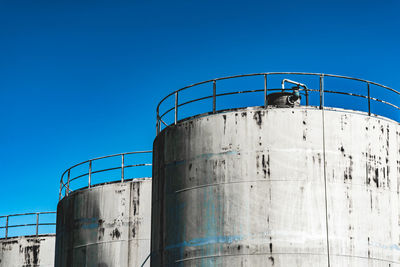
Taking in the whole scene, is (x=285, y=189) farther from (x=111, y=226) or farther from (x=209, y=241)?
(x=111, y=226)

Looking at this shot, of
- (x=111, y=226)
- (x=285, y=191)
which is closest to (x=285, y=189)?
(x=285, y=191)

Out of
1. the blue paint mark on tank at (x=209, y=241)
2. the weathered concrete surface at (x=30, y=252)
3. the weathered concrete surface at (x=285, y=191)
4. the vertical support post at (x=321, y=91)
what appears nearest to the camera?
the weathered concrete surface at (x=285, y=191)

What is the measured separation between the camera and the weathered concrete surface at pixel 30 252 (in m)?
27.9

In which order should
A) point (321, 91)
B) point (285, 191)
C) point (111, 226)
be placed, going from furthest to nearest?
point (111, 226), point (321, 91), point (285, 191)

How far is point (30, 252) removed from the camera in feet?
91.8

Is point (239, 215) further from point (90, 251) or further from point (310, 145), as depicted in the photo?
point (90, 251)

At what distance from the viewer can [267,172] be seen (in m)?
14.0

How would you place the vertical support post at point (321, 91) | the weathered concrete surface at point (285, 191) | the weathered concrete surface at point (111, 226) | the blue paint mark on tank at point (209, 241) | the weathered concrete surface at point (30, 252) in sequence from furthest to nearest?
the weathered concrete surface at point (30, 252) → the weathered concrete surface at point (111, 226) → the vertical support post at point (321, 91) → the blue paint mark on tank at point (209, 241) → the weathered concrete surface at point (285, 191)

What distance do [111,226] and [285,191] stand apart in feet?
28.0

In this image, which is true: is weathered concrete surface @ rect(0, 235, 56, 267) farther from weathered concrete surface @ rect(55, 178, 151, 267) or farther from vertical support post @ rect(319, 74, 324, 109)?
vertical support post @ rect(319, 74, 324, 109)

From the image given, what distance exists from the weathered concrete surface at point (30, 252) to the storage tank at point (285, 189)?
1379 centimetres

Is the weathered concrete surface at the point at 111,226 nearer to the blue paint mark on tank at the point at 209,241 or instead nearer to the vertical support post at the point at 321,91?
the blue paint mark on tank at the point at 209,241

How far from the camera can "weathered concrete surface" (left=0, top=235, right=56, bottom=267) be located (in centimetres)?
2786

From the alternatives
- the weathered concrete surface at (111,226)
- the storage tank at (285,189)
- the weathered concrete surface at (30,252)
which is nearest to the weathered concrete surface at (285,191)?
the storage tank at (285,189)
